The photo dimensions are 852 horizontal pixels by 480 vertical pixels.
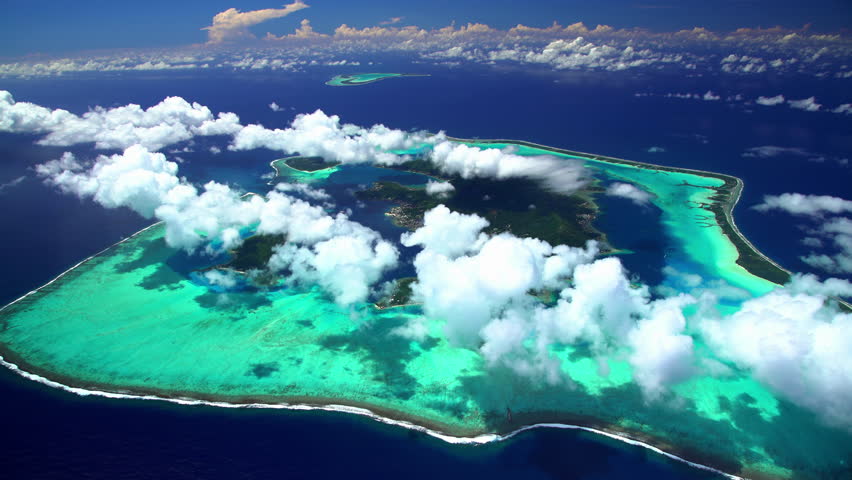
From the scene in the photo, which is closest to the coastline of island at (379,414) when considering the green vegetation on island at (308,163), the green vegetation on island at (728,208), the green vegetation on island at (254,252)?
the green vegetation on island at (254,252)

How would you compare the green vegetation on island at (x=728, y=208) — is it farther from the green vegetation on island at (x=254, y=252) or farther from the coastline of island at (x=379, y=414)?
the green vegetation on island at (x=254, y=252)

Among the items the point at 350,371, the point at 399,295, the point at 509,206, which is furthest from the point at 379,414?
the point at 509,206

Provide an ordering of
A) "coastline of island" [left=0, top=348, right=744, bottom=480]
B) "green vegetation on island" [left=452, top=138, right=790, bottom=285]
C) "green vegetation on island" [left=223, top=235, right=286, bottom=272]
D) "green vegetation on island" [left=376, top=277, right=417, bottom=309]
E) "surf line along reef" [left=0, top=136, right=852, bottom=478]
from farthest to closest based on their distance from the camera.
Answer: "green vegetation on island" [left=223, top=235, right=286, bottom=272]
"green vegetation on island" [left=452, top=138, right=790, bottom=285]
"green vegetation on island" [left=376, top=277, right=417, bottom=309]
"surf line along reef" [left=0, top=136, right=852, bottom=478]
"coastline of island" [left=0, top=348, right=744, bottom=480]

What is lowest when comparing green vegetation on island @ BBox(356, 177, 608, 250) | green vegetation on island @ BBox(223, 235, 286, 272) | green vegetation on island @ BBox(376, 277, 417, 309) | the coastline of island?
the coastline of island

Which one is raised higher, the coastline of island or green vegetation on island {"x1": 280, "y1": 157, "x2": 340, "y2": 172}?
green vegetation on island {"x1": 280, "y1": 157, "x2": 340, "y2": 172}

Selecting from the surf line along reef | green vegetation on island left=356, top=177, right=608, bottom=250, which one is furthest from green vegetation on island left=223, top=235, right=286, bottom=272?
green vegetation on island left=356, top=177, right=608, bottom=250

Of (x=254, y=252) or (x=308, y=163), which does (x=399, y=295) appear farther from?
(x=308, y=163)

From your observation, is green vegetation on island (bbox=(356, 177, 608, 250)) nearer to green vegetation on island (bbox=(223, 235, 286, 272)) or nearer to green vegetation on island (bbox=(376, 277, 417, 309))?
green vegetation on island (bbox=(376, 277, 417, 309))

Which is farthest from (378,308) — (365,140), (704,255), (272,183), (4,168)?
(4,168)
